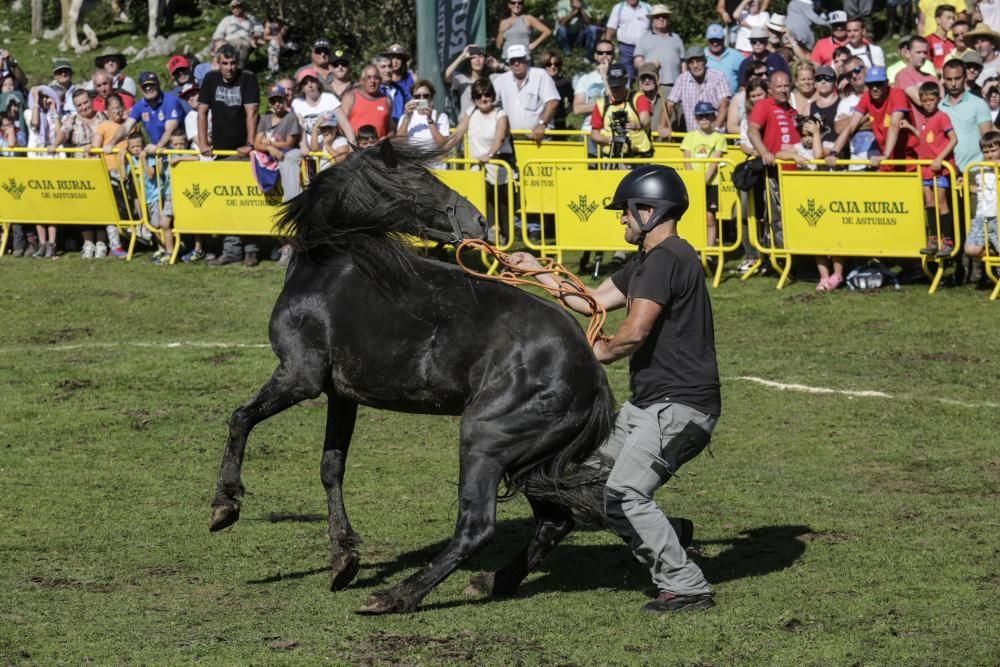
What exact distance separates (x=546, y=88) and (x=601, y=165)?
5.84 feet

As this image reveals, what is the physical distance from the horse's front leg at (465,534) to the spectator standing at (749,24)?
1380 cm

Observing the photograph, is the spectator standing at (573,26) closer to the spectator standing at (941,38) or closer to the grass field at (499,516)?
the spectator standing at (941,38)

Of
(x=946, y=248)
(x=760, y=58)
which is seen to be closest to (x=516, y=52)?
(x=760, y=58)

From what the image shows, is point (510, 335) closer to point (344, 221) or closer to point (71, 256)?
point (344, 221)

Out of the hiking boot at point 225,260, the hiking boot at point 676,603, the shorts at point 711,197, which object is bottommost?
the hiking boot at point 676,603

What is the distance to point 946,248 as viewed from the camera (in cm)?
1512

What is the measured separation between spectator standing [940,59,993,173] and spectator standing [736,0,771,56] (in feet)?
15.3

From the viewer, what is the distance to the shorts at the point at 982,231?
14.8 m

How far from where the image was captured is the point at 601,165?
1717 centimetres

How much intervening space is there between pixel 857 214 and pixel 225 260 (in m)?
7.55

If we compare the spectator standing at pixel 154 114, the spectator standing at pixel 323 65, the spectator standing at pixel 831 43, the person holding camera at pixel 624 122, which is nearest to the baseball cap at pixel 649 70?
the person holding camera at pixel 624 122

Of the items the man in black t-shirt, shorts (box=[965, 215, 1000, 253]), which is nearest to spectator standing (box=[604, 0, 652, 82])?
shorts (box=[965, 215, 1000, 253])

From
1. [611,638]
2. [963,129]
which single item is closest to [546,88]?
[963,129]

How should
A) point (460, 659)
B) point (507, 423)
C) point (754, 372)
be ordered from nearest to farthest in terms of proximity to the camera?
point (460, 659)
point (507, 423)
point (754, 372)
